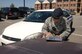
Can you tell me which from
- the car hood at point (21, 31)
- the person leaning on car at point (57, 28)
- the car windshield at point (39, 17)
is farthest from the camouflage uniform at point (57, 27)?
the car windshield at point (39, 17)

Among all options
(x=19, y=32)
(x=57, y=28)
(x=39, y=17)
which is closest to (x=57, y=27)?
(x=57, y=28)

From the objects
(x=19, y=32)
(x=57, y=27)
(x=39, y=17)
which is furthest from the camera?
(x=39, y=17)

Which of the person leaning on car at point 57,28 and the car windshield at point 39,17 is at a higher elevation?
the person leaning on car at point 57,28

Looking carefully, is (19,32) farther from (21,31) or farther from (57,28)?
(57,28)

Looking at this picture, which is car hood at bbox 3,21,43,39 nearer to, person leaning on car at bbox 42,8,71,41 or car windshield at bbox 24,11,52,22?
car windshield at bbox 24,11,52,22

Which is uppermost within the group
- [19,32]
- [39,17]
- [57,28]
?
[57,28]

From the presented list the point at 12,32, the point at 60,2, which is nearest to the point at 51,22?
the point at 12,32

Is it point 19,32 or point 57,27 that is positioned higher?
point 57,27

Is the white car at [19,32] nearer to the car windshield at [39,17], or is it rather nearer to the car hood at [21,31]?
the car hood at [21,31]

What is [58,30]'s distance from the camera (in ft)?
18.1

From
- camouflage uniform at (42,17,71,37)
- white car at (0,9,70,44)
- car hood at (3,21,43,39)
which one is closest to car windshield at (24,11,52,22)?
white car at (0,9,70,44)

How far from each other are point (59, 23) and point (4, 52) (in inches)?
109

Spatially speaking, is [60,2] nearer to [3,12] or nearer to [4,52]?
[3,12]

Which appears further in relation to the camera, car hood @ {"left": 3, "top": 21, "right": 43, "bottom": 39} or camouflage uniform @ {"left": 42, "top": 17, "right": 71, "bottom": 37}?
car hood @ {"left": 3, "top": 21, "right": 43, "bottom": 39}
